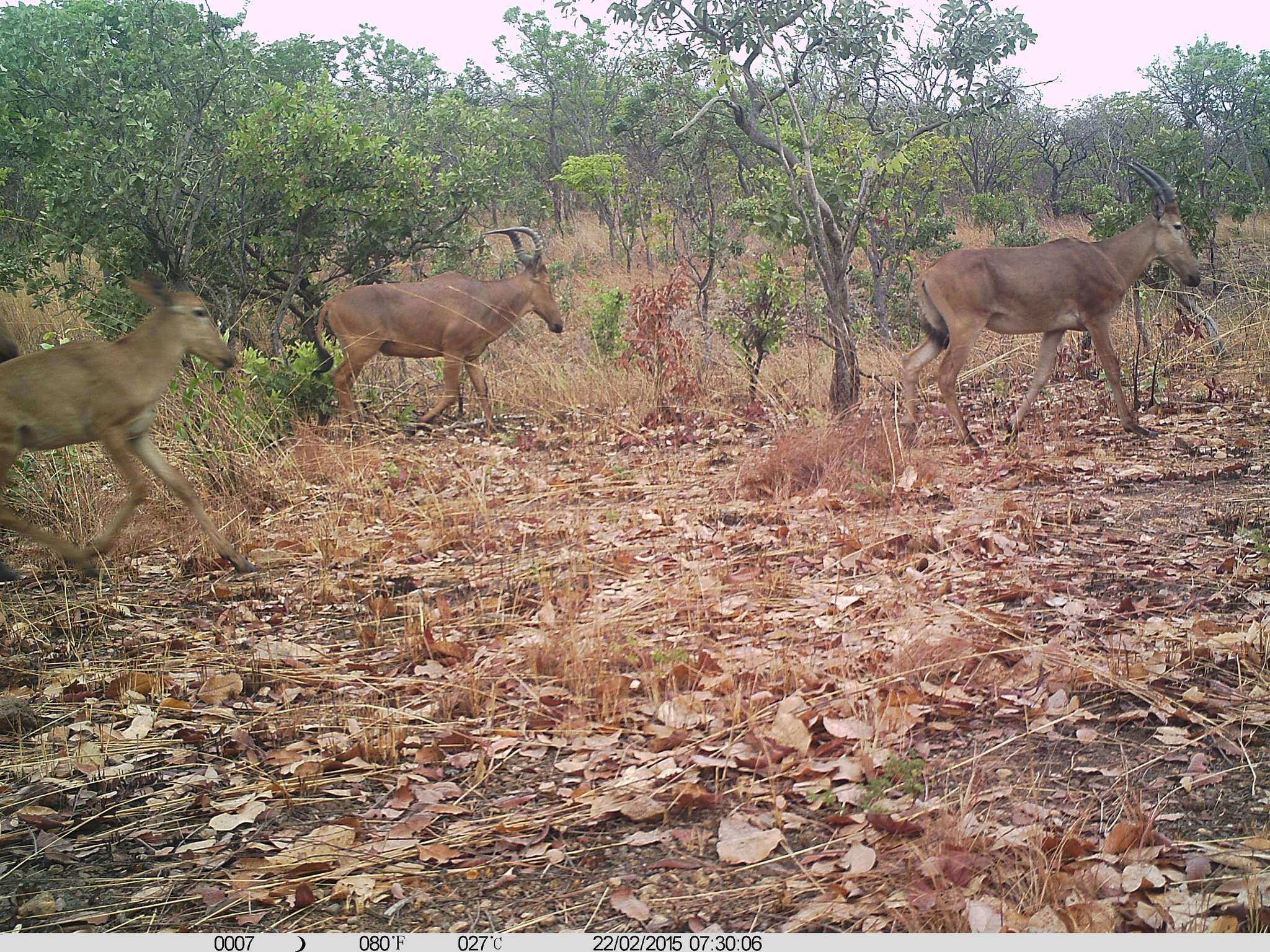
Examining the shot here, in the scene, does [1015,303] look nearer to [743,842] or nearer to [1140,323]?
[1140,323]

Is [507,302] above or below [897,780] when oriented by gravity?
above

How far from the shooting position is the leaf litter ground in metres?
2.92

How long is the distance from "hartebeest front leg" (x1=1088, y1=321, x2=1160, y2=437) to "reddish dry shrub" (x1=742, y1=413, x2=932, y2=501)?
1.81 meters

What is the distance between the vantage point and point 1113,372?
26.6ft

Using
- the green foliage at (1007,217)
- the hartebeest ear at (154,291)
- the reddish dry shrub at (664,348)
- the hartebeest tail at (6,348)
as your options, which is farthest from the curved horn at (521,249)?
the green foliage at (1007,217)

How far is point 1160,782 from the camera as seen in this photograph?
10.6ft

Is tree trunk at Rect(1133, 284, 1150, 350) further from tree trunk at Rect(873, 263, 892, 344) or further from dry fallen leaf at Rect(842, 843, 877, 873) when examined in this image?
dry fallen leaf at Rect(842, 843, 877, 873)

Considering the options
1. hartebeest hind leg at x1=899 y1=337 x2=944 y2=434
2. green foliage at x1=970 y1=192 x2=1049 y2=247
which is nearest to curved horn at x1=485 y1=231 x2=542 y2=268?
hartebeest hind leg at x1=899 y1=337 x2=944 y2=434

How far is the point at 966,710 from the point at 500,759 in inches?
59.5

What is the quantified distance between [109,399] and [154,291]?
0.71 meters

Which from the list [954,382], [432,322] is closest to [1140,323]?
[954,382]

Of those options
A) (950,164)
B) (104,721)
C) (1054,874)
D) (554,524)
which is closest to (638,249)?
(950,164)

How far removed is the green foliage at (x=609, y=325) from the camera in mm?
10898

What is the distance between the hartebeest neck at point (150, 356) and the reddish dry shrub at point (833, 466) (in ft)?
10.7
